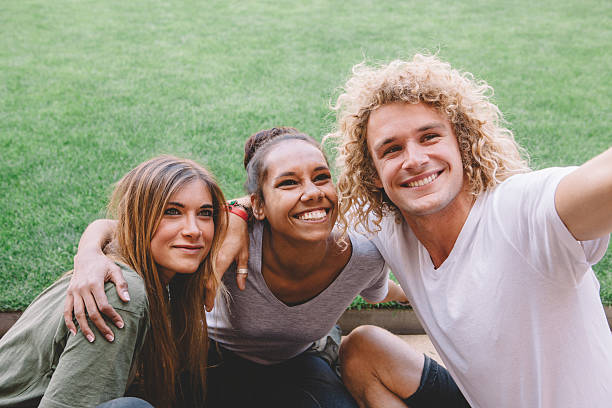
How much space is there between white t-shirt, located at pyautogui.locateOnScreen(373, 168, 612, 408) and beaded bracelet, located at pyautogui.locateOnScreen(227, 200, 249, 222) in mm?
973

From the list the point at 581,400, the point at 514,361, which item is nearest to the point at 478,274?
the point at 514,361

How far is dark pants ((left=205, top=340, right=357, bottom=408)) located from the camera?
254 cm

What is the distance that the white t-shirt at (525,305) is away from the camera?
172cm

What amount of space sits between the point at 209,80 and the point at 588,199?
607cm

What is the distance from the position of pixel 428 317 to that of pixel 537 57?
6929 mm

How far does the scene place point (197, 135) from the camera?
218 inches

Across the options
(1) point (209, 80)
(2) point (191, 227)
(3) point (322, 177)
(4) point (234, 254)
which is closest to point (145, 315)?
(2) point (191, 227)

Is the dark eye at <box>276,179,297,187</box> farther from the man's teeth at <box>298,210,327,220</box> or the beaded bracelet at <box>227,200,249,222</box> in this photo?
the beaded bracelet at <box>227,200,249,222</box>

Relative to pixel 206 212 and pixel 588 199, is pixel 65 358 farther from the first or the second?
pixel 588 199

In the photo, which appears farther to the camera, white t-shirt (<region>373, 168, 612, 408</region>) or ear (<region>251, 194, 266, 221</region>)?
ear (<region>251, 194, 266, 221</region>)

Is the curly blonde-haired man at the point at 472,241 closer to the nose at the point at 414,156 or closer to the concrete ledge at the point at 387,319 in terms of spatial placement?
the nose at the point at 414,156

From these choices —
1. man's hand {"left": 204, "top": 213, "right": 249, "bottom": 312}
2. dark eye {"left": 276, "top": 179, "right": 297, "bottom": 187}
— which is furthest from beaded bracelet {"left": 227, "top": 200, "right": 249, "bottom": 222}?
dark eye {"left": 276, "top": 179, "right": 297, "bottom": 187}

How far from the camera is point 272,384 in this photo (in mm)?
2605

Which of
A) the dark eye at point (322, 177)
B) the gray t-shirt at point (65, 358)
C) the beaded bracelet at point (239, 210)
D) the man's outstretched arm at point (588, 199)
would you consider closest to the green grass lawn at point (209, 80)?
the beaded bracelet at point (239, 210)
